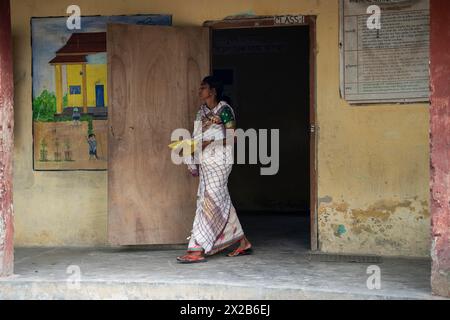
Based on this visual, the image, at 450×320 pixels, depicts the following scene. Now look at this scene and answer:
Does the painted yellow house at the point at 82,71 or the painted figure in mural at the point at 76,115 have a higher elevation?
the painted yellow house at the point at 82,71

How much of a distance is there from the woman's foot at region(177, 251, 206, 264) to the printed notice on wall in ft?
6.58

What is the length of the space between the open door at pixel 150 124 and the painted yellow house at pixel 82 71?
1.52ft

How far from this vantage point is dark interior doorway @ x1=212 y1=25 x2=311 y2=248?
10055 mm

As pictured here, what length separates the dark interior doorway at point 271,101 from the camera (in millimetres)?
10055

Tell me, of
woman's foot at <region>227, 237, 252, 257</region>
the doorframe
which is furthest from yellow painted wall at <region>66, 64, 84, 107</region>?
woman's foot at <region>227, 237, 252, 257</region>

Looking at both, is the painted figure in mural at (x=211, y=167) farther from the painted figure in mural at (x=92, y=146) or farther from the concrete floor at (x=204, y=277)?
the painted figure in mural at (x=92, y=146)

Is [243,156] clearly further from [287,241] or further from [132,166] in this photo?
[132,166]

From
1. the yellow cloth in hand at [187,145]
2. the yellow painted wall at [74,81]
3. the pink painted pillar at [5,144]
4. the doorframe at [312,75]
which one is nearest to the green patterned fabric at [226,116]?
the yellow cloth in hand at [187,145]

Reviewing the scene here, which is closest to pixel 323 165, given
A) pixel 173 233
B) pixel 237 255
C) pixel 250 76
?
pixel 237 255
